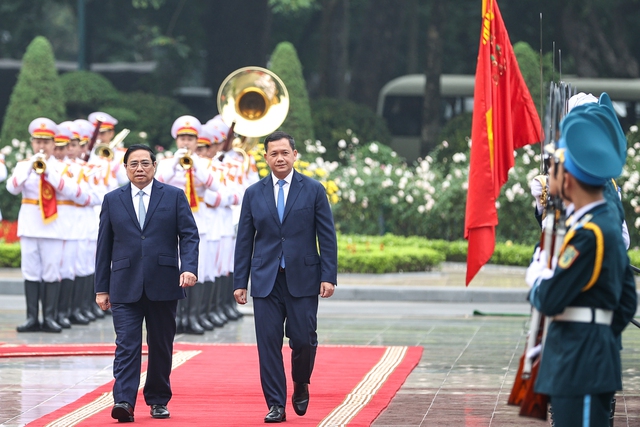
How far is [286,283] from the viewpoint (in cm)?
865

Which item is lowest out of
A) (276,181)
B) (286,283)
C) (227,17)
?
(286,283)

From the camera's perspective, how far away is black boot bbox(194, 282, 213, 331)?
13.9m

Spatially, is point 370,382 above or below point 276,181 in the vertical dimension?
below

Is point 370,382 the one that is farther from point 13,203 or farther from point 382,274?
point 13,203

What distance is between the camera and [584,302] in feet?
18.5

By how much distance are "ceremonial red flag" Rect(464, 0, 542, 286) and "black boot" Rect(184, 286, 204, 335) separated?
15.0 feet

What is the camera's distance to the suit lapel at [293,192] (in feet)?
28.8

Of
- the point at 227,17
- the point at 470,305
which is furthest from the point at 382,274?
the point at 227,17

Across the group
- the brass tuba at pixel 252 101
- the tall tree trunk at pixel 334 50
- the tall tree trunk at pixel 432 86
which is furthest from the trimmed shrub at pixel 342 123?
the brass tuba at pixel 252 101

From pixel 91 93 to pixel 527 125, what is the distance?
22.5 metres

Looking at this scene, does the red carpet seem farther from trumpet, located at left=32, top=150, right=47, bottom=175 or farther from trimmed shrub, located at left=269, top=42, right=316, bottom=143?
trimmed shrub, located at left=269, top=42, right=316, bottom=143

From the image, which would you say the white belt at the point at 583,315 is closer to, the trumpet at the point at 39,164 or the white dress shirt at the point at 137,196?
the white dress shirt at the point at 137,196

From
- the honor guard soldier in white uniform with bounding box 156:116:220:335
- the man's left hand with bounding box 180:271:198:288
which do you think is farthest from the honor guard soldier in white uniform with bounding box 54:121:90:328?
the man's left hand with bounding box 180:271:198:288

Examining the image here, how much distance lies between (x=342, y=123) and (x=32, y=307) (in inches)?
696
